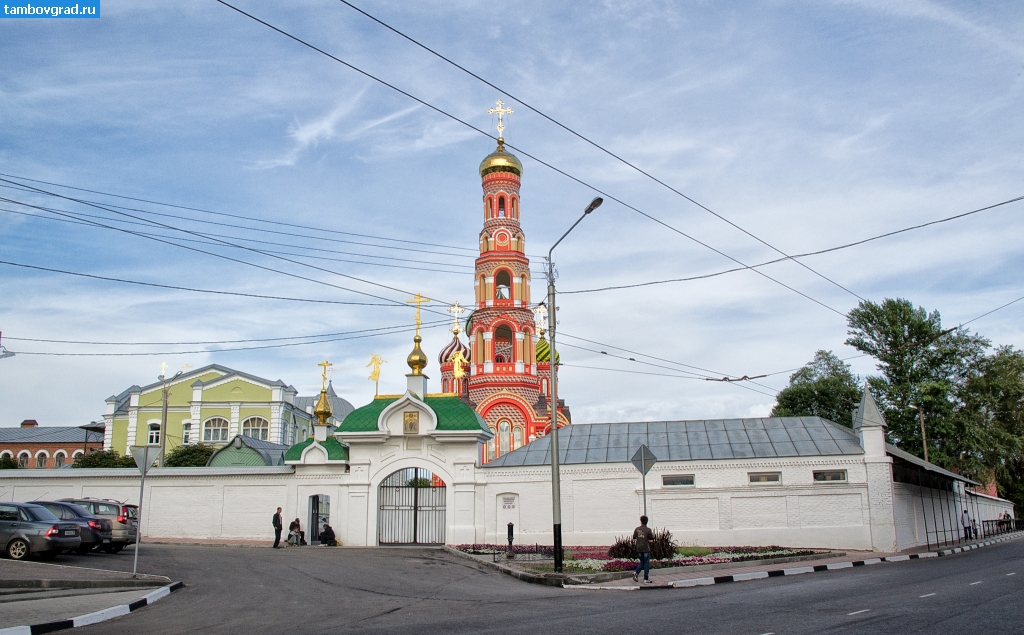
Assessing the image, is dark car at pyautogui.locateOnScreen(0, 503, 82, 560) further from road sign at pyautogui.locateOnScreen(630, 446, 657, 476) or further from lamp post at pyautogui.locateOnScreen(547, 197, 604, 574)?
road sign at pyautogui.locateOnScreen(630, 446, 657, 476)

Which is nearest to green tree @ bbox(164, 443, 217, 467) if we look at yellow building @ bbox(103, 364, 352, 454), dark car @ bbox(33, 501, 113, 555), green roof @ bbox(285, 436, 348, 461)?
yellow building @ bbox(103, 364, 352, 454)

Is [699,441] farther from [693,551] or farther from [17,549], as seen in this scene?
[17,549]

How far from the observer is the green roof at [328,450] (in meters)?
28.1

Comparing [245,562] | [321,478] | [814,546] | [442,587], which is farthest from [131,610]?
[814,546]

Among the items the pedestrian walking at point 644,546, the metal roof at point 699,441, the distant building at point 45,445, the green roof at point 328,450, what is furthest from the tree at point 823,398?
the distant building at point 45,445

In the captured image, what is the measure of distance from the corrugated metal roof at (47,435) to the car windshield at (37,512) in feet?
188

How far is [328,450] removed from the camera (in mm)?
28156

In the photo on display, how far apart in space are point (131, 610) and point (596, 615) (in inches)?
267

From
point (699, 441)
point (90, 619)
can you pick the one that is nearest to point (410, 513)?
point (699, 441)

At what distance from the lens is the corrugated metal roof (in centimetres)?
7156

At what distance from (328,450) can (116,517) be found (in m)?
7.03

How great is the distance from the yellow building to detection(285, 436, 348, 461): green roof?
29.6 meters

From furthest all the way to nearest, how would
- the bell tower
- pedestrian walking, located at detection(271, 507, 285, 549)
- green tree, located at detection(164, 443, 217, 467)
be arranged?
1. the bell tower
2. green tree, located at detection(164, 443, 217, 467)
3. pedestrian walking, located at detection(271, 507, 285, 549)

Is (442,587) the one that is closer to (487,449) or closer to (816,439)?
(816,439)
